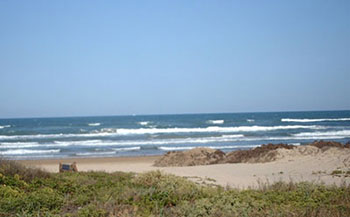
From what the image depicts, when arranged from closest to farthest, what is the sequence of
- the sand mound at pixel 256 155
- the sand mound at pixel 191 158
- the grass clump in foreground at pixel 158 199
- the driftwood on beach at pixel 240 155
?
1. the grass clump in foreground at pixel 158 199
2. the sand mound at pixel 256 155
3. the driftwood on beach at pixel 240 155
4. the sand mound at pixel 191 158

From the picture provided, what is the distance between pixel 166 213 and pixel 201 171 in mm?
9646

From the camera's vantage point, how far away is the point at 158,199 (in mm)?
8227

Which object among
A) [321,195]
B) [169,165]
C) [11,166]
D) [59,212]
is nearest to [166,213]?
[59,212]

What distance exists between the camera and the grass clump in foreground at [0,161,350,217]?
22.9 ft

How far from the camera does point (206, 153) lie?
2089 centimetres

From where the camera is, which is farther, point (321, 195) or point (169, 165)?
point (169, 165)

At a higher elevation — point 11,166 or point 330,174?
point 11,166

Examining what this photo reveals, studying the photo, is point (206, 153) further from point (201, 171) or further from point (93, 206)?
point (93, 206)

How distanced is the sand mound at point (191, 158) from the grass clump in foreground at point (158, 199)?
9.55 m

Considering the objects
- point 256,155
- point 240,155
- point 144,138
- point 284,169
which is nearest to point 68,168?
point 284,169

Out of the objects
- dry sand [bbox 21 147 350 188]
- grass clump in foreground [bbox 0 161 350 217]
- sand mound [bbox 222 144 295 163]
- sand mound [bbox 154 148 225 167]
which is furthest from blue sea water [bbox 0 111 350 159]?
sand mound [bbox 222 144 295 163]

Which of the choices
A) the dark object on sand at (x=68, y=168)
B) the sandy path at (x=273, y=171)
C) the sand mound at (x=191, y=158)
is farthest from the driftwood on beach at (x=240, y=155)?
the dark object on sand at (x=68, y=168)

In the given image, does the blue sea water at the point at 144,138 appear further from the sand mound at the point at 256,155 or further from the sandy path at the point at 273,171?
the sand mound at the point at 256,155

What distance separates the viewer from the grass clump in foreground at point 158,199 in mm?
6969
